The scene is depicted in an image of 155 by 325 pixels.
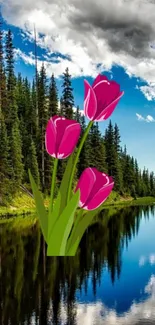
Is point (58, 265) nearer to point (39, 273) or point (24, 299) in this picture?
point (39, 273)

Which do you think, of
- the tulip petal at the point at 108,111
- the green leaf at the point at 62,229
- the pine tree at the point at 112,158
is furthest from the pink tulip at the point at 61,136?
the pine tree at the point at 112,158

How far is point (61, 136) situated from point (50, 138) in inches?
2.1

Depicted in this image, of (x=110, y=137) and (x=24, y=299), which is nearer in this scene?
(x=24, y=299)

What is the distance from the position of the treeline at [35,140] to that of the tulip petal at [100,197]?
118 ft

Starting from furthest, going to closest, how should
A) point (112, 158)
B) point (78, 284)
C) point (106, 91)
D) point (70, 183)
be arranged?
point (112, 158)
point (78, 284)
point (70, 183)
point (106, 91)

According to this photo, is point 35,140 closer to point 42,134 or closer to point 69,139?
point 42,134

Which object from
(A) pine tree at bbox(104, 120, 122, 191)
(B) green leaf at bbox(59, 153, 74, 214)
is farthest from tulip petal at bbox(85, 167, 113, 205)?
(A) pine tree at bbox(104, 120, 122, 191)

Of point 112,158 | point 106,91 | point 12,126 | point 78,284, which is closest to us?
point 106,91

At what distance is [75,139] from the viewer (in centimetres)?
203

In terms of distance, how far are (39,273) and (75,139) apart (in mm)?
23964

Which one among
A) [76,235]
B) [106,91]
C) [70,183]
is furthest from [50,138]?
[76,235]

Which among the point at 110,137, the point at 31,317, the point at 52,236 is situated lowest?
the point at 31,317

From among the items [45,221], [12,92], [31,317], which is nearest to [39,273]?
[31,317]

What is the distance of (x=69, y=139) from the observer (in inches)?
82.0
